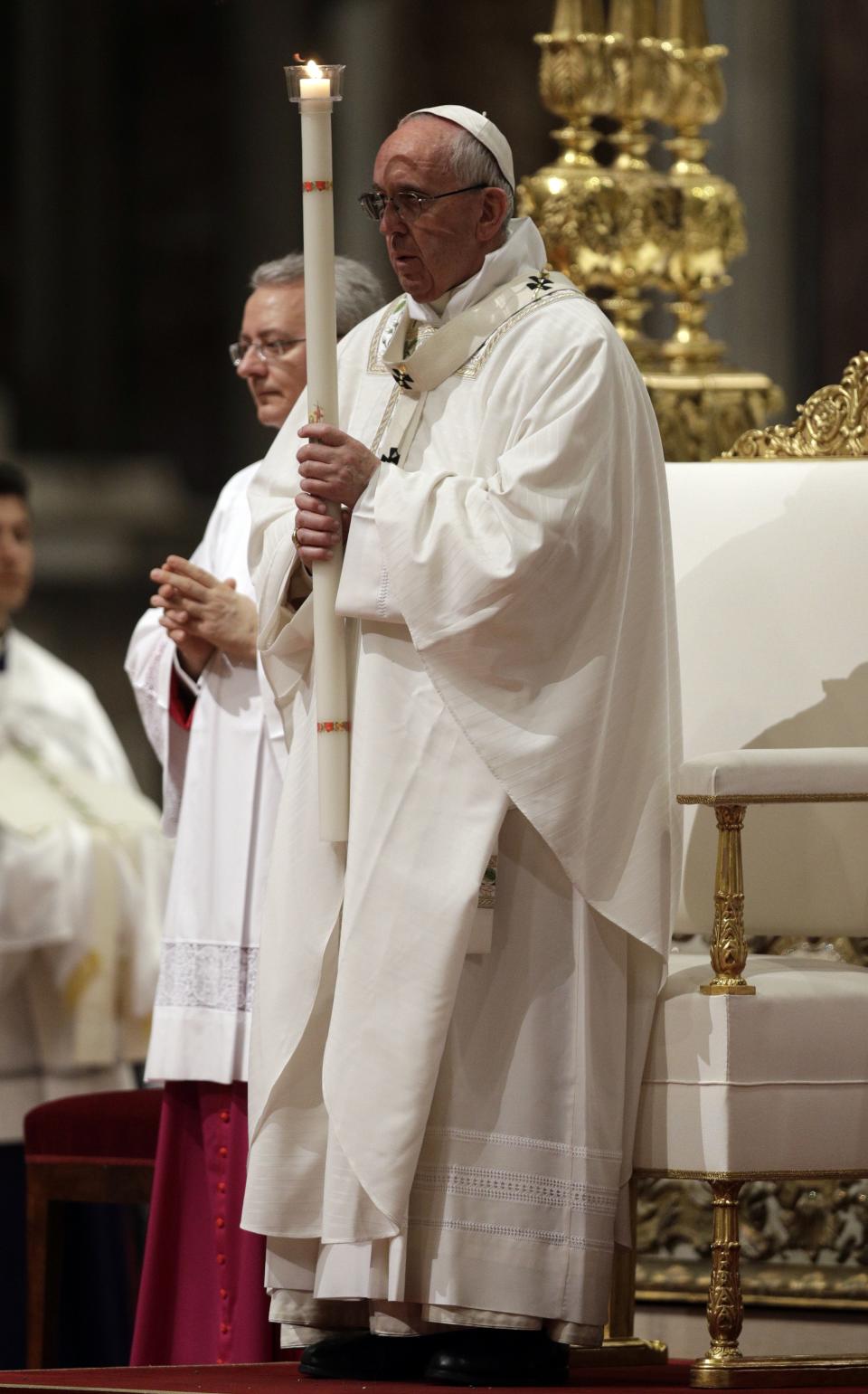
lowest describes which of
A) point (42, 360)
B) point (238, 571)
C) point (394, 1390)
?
point (394, 1390)

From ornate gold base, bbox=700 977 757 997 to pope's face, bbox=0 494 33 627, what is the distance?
2999mm

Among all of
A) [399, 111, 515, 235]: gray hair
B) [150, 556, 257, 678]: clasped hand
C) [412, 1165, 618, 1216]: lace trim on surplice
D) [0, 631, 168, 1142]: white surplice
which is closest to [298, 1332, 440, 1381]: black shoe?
[412, 1165, 618, 1216]: lace trim on surplice

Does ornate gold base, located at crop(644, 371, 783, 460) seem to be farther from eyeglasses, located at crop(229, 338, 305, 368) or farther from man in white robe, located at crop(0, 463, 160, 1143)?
man in white robe, located at crop(0, 463, 160, 1143)

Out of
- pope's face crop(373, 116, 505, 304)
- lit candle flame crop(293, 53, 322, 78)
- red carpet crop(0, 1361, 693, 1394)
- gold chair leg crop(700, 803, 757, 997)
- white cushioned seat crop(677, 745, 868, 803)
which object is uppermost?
lit candle flame crop(293, 53, 322, 78)

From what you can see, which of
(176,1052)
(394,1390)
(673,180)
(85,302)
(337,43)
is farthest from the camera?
(85,302)

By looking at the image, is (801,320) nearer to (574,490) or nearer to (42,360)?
(42,360)

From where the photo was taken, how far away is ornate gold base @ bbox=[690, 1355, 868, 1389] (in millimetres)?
3582

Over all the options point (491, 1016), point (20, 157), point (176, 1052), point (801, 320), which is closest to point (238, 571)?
point (176, 1052)

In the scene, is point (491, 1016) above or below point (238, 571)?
below

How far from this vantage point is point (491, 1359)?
3.51 meters

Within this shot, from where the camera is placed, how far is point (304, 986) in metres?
3.63

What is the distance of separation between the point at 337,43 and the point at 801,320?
1.86 metres

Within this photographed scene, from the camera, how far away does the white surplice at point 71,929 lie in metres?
5.91

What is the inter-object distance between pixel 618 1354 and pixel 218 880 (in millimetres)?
1034
